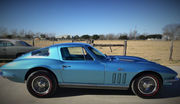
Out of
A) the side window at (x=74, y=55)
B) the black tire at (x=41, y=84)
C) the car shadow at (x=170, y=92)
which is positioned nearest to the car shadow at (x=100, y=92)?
the car shadow at (x=170, y=92)

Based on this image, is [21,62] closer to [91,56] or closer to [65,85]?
[65,85]

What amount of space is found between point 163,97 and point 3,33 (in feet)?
110

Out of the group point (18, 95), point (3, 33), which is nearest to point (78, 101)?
point (18, 95)

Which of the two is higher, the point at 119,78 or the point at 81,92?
the point at 119,78

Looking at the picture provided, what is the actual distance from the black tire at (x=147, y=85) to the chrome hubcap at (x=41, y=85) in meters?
2.18

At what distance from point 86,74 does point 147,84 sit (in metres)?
1.55

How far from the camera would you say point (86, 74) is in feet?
8.02

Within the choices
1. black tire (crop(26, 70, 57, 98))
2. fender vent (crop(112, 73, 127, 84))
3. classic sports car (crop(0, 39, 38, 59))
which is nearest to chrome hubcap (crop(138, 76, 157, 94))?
fender vent (crop(112, 73, 127, 84))

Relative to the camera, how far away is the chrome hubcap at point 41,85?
2.52 metres

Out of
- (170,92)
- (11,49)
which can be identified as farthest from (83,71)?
(11,49)

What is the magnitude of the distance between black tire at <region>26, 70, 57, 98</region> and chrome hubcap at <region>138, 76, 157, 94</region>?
7.12 ft

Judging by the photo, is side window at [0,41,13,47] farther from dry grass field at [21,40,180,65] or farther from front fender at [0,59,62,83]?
dry grass field at [21,40,180,65]

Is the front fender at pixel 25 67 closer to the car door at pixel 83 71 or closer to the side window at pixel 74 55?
the car door at pixel 83 71

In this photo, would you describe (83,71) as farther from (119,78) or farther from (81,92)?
(119,78)
